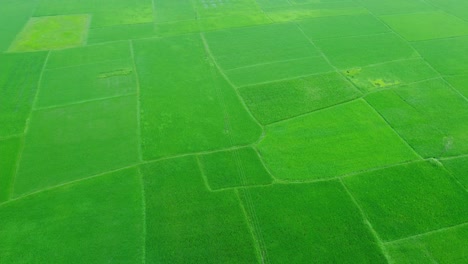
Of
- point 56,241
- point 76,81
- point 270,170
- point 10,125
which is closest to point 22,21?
point 76,81

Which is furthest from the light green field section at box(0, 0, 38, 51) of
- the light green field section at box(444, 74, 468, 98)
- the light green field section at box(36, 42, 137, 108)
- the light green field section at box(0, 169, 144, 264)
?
the light green field section at box(444, 74, 468, 98)

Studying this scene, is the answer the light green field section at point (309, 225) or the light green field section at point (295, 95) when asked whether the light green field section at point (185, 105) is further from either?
the light green field section at point (309, 225)

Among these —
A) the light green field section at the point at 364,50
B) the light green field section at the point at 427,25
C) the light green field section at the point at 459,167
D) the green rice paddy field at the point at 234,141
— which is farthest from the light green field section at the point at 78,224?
the light green field section at the point at 427,25

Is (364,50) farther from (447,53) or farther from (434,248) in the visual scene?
(434,248)

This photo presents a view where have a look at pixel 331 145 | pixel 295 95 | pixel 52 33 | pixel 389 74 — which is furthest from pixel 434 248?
pixel 52 33

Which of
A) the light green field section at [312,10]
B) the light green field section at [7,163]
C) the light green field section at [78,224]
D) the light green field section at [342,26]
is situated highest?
the light green field section at [312,10]

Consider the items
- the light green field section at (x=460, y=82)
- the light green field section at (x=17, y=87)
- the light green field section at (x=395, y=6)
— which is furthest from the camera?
the light green field section at (x=395, y=6)

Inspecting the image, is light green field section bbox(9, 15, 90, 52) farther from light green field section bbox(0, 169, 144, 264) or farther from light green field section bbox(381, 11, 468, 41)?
light green field section bbox(381, 11, 468, 41)

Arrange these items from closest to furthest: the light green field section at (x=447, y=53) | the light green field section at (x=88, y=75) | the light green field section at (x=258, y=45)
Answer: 1. the light green field section at (x=88, y=75)
2. the light green field section at (x=447, y=53)
3. the light green field section at (x=258, y=45)
